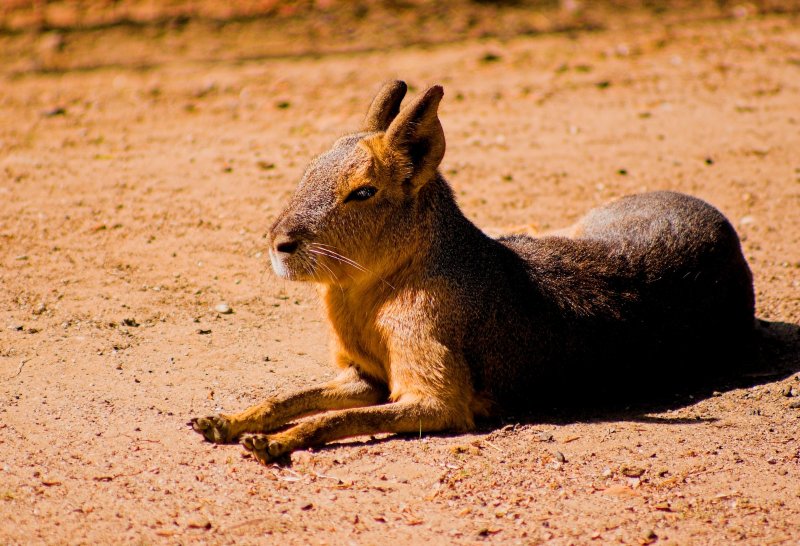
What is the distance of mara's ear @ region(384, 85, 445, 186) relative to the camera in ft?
12.9

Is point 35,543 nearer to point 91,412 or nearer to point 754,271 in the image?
point 91,412

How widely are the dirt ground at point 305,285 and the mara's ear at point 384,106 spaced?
1085mm

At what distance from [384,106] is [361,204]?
630mm

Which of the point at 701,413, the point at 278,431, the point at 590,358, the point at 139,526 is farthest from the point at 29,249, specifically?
the point at 701,413

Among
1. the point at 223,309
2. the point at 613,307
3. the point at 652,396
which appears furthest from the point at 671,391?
the point at 223,309

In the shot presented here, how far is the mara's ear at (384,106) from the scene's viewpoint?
4.39 meters

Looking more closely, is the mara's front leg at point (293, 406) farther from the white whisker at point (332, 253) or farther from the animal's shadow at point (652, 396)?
the white whisker at point (332, 253)

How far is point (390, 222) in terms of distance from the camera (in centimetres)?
403

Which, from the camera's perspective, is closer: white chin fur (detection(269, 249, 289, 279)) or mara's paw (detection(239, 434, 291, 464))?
mara's paw (detection(239, 434, 291, 464))

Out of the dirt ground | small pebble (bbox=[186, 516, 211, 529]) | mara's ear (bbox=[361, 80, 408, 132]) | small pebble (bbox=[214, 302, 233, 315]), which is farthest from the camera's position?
small pebble (bbox=[214, 302, 233, 315])

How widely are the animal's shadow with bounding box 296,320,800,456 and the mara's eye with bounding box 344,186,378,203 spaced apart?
961 millimetres

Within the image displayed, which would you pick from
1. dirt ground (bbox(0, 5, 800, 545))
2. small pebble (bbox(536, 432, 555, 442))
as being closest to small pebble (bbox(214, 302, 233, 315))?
dirt ground (bbox(0, 5, 800, 545))

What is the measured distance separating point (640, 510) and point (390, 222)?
1.49m

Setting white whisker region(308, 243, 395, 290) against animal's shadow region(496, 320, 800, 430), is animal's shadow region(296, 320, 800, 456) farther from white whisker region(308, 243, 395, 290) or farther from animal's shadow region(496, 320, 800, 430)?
white whisker region(308, 243, 395, 290)
